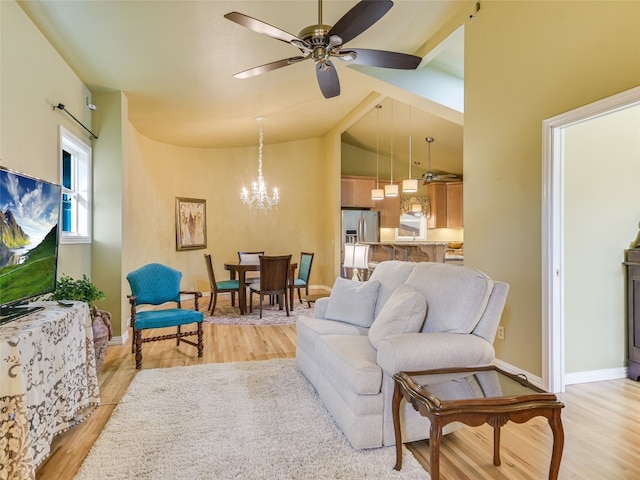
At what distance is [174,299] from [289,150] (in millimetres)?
4940

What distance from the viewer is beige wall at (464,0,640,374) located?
96.6 inches

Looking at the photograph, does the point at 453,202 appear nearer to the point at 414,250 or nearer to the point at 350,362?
the point at 414,250

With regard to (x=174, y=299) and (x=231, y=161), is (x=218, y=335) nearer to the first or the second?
(x=174, y=299)

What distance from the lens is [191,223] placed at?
741 cm

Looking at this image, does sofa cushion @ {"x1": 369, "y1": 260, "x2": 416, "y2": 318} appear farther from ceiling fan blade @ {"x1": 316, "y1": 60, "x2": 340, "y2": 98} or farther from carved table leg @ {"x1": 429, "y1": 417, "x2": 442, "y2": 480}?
ceiling fan blade @ {"x1": 316, "y1": 60, "x2": 340, "y2": 98}

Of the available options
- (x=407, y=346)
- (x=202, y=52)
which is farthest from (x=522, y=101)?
(x=202, y=52)

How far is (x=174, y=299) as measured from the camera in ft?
13.5

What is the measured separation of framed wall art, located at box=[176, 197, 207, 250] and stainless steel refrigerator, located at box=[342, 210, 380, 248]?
9.56 feet

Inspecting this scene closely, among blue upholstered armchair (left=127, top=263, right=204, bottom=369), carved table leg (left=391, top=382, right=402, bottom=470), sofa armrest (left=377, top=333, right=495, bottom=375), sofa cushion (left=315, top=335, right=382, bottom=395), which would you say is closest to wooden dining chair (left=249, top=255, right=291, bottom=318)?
blue upholstered armchair (left=127, top=263, right=204, bottom=369)

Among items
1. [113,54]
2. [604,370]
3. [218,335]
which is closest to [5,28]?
[113,54]

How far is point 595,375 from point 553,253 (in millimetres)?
1220

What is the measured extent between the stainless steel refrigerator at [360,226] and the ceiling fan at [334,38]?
15.0ft

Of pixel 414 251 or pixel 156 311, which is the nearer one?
pixel 156 311

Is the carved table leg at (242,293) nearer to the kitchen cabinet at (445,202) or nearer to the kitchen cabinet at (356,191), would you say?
the kitchen cabinet at (356,191)
